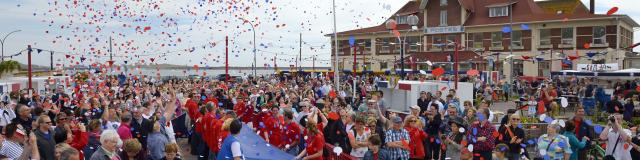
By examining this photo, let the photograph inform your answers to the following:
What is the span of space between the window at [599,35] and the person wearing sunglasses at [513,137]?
1532 inches

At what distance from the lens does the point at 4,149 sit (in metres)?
6.28

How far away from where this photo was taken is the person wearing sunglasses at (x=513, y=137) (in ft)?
28.0

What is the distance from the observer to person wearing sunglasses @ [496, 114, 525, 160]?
8539 millimetres

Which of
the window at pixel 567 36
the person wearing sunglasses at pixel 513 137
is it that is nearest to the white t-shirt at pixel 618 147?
the person wearing sunglasses at pixel 513 137

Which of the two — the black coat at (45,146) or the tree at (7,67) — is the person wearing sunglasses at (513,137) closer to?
the black coat at (45,146)

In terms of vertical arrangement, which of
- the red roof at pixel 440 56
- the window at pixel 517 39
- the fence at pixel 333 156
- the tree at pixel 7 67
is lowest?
the fence at pixel 333 156

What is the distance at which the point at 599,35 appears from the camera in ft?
142

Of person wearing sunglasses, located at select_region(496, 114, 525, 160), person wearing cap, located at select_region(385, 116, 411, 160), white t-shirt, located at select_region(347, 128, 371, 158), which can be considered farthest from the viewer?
person wearing sunglasses, located at select_region(496, 114, 525, 160)

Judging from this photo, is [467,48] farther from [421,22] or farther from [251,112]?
[251,112]

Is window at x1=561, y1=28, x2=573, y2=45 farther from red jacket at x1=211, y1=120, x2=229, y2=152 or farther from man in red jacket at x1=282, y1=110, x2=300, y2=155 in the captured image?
red jacket at x1=211, y1=120, x2=229, y2=152

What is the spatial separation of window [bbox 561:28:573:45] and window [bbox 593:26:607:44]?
181 cm

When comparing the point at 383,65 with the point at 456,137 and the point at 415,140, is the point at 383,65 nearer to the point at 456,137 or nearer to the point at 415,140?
the point at 456,137

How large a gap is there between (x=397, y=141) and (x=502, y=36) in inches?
1710

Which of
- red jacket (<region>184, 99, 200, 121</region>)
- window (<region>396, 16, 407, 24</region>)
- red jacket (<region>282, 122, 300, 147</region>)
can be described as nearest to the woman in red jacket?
red jacket (<region>282, 122, 300, 147</region>)
